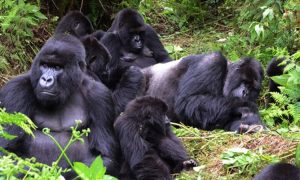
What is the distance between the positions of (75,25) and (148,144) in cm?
281

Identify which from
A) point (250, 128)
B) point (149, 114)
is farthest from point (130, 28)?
point (149, 114)

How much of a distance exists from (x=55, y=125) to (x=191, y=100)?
5.90 ft

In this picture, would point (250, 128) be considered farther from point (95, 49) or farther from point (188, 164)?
point (95, 49)

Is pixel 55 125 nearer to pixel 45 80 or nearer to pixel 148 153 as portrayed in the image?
pixel 45 80

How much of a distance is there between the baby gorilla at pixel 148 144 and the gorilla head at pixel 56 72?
0.46m

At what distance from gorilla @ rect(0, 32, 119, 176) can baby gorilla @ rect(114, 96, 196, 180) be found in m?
0.11

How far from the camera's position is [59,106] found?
443cm

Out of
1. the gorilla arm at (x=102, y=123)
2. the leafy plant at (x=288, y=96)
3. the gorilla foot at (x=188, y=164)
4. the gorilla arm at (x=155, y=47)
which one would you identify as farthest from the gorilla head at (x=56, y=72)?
the gorilla arm at (x=155, y=47)

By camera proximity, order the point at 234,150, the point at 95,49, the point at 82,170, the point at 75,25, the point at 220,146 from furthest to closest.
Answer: the point at 75,25, the point at 95,49, the point at 220,146, the point at 234,150, the point at 82,170

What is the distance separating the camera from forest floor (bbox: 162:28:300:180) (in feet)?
14.8

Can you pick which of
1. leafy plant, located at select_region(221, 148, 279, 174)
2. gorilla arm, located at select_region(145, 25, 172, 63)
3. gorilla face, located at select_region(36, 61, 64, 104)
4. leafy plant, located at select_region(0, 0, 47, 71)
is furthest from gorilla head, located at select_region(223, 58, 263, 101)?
leafy plant, located at select_region(0, 0, 47, 71)

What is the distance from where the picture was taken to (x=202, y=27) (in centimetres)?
946

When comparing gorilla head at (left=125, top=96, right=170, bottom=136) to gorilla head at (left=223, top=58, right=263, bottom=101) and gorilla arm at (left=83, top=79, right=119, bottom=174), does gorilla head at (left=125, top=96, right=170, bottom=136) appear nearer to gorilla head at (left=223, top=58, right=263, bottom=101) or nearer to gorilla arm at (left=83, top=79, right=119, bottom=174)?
gorilla arm at (left=83, top=79, right=119, bottom=174)

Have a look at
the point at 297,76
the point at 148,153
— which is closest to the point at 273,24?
→ the point at 297,76
